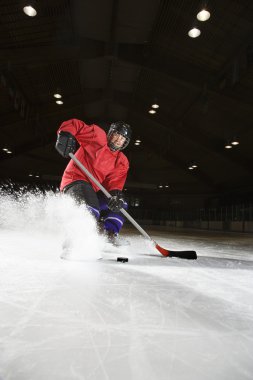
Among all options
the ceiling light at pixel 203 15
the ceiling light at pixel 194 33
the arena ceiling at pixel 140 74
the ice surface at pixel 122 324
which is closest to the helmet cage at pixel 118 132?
the ice surface at pixel 122 324

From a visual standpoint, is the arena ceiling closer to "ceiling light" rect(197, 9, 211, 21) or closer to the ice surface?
"ceiling light" rect(197, 9, 211, 21)

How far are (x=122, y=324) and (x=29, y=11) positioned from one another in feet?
17.1

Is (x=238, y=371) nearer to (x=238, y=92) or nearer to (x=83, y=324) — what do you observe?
(x=83, y=324)

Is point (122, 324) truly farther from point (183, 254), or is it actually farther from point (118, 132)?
point (118, 132)

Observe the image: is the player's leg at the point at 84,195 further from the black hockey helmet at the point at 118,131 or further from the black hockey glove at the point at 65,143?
the black hockey helmet at the point at 118,131

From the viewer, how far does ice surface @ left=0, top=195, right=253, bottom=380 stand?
610 millimetres

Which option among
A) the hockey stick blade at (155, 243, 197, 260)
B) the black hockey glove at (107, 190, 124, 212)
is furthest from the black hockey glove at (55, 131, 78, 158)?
the hockey stick blade at (155, 243, 197, 260)

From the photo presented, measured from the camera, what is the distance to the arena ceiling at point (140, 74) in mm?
4836

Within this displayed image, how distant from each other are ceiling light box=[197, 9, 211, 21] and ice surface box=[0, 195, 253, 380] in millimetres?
4257

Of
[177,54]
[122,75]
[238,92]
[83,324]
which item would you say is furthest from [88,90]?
[83,324]

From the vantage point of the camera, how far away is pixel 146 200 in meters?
19.9

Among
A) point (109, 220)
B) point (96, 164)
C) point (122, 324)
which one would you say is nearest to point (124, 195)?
point (109, 220)

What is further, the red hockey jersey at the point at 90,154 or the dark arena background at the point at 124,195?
the red hockey jersey at the point at 90,154

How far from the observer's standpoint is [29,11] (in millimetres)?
4484
